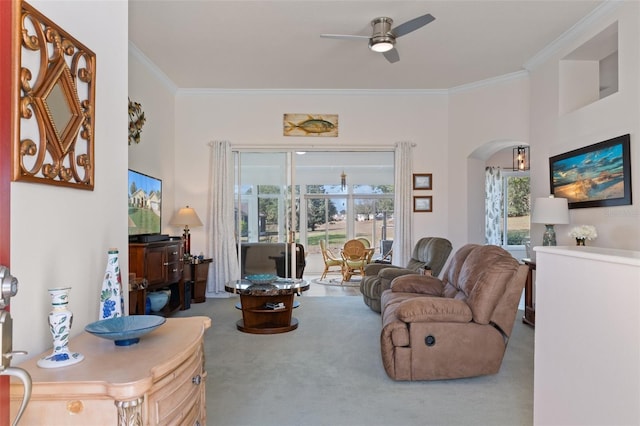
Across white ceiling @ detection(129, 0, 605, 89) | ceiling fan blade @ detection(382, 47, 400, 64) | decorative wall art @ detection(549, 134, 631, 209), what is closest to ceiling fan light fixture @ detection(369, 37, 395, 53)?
ceiling fan blade @ detection(382, 47, 400, 64)

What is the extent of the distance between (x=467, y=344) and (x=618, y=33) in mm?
3181

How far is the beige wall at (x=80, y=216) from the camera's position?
1.25 meters

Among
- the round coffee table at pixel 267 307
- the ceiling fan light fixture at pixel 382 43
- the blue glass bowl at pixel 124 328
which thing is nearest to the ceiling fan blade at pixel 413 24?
the ceiling fan light fixture at pixel 382 43

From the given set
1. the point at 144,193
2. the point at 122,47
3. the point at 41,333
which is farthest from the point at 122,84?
the point at 144,193

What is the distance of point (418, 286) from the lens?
13.3 ft

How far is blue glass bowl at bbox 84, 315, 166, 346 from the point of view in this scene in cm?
130

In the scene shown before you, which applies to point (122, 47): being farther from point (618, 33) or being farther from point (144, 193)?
point (618, 33)

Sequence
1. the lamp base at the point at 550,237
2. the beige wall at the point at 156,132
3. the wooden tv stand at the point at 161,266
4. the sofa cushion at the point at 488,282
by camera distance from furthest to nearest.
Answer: the beige wall at the point at 156,132
the lamp base at the point at 550,237
the wooden tv stand at the point at 161,266
the sofa cushion at the point at 488,282

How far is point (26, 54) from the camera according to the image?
1245 millimetres

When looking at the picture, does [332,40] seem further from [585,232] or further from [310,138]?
[585,232]

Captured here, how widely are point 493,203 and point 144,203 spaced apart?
7.10m

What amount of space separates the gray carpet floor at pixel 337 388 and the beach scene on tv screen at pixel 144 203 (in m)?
1.49

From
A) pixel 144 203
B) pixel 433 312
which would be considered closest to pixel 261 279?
pixel 144 203

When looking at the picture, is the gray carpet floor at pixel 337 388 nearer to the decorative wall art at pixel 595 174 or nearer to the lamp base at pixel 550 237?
the lamp base at pixel 550 237
